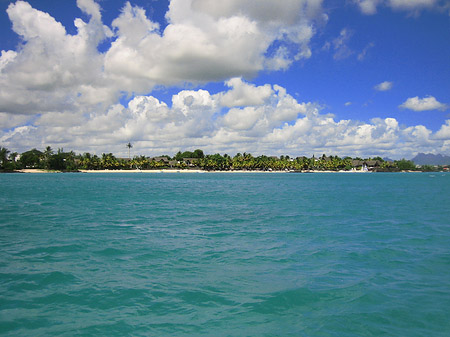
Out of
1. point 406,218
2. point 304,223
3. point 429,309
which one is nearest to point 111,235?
point 304,223

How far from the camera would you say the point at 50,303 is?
9.72 metres

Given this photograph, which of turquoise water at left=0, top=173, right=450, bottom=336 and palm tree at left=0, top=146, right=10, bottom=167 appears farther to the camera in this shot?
palm tree at left=0, top=146, right=10, bottom=167

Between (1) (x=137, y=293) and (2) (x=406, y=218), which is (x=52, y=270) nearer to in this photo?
(1) (x=137, y=293)

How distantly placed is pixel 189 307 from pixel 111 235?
12.3 metres

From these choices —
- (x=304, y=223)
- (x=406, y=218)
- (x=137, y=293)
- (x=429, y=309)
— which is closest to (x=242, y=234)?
(x=304, y=223)

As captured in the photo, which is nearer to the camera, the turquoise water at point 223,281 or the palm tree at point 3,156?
the turquoise water at point 223,281

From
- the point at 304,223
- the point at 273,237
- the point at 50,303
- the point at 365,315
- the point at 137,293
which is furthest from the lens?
the point at 304,223

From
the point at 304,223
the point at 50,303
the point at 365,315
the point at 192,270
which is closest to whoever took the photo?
the point at 365,315

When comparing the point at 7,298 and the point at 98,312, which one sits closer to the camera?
the point at 98,312

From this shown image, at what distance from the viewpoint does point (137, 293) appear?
10.4m

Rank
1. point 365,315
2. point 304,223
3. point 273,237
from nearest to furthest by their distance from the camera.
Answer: point 365,315, point 273,237, point 304,223

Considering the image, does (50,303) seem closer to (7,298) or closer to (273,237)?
(7,298)

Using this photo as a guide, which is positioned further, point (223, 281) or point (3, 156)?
point (3, 156)

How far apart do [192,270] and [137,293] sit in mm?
2782
